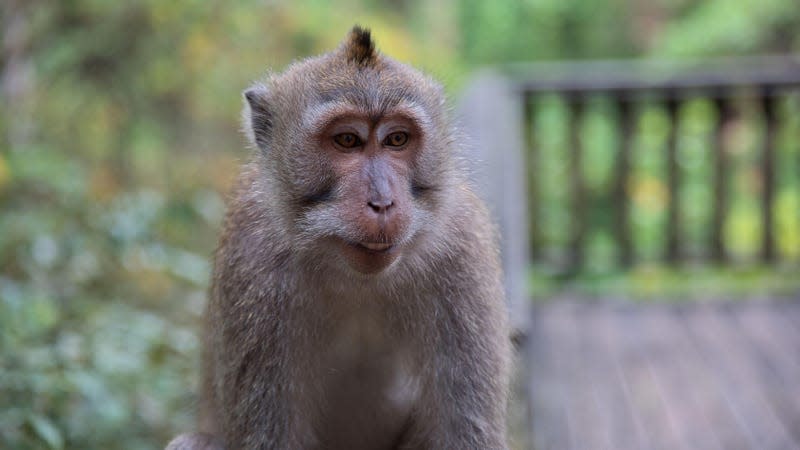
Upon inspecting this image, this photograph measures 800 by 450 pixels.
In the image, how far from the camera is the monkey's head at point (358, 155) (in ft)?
9.04

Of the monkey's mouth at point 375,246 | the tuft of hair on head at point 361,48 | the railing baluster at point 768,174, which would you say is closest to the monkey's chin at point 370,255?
the monkey's mouth at point 375,246

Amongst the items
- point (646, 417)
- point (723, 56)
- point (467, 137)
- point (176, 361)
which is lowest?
point (646, 417)

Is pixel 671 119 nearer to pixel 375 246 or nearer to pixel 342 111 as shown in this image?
pixel 342 111

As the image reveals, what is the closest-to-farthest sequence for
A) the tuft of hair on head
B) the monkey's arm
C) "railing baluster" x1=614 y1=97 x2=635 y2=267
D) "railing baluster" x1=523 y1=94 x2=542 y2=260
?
the tuft of hair on head < the monkey's arm < "railing baluster" x1=614 y1=97 x2=635 y2=267 < "railing baluster" x1=523 y1=94 x2=542 y2=260

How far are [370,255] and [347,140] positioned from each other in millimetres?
352

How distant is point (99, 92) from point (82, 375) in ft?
13.2

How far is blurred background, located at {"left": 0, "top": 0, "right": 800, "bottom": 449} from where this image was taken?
4156 mm

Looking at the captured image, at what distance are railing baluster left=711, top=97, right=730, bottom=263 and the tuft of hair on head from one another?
5390 mm

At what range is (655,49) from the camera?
47.5ft

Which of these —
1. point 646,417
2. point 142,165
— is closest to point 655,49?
point 142,165

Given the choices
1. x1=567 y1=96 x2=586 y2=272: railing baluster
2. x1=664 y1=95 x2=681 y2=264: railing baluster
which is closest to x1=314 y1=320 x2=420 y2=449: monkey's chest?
x1=567 y1=96 x2=586 y2=272: railing baluster

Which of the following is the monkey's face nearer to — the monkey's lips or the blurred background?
the monkey's lips

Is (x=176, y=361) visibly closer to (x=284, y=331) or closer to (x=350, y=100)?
(x=284, y=331)

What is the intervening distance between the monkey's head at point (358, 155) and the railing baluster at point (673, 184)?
197 inches
